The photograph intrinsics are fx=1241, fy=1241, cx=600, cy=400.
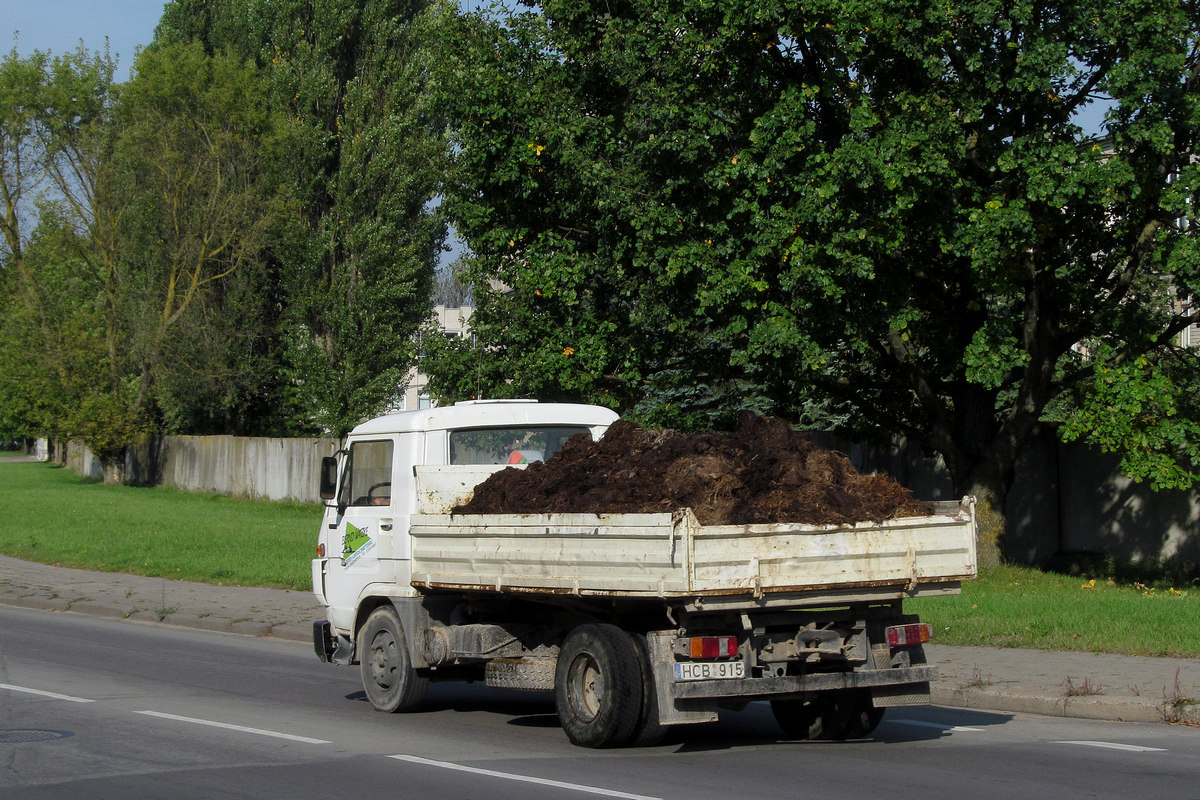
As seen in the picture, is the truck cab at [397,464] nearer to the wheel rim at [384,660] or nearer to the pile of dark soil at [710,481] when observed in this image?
the wheel rim at [384,660]

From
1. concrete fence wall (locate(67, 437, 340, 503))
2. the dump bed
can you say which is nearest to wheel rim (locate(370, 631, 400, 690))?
the dump bed

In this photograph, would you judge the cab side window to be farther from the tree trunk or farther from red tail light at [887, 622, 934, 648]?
the tree trunk

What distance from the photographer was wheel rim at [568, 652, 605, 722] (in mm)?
8117

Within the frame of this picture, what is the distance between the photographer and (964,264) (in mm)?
18078

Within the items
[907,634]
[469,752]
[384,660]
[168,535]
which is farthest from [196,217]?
[907,634]

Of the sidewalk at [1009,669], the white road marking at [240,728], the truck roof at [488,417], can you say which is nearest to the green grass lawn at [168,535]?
the sidewalk at [1009,669]

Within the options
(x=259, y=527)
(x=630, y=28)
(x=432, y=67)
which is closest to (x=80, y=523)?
(x=259, y=527)

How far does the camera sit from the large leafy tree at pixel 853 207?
15469 millimetres

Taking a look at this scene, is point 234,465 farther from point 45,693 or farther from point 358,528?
point 358,528

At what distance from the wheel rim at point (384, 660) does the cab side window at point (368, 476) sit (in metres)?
1.09

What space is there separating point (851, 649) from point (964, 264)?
11.3m

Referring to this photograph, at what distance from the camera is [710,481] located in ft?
25.6

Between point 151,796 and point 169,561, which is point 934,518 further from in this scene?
point 169,561

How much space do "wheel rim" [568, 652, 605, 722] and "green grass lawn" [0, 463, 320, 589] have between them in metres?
11.7
